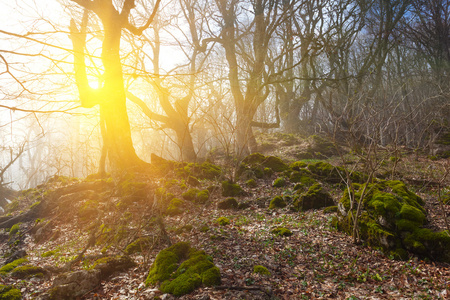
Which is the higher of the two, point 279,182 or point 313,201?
point 279,182

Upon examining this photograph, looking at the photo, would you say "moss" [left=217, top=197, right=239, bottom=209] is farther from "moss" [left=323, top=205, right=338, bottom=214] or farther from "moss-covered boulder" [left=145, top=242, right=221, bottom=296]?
"moss-covered boulder" [left=145, top=242, right=221, bottom=296]

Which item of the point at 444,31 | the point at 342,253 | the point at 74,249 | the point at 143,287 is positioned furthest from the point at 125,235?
the point at 444,31

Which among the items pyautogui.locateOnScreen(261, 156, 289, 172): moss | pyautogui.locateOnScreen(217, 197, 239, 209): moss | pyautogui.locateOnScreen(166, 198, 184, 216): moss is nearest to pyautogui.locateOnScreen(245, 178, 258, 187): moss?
pyautogui.locateOnScreen(261, 156, 289, 172): moss

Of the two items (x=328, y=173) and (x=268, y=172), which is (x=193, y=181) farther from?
(x=328, y=173)

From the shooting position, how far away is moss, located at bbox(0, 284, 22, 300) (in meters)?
3.32

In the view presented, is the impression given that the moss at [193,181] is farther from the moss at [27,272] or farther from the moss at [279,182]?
the moss at [27,272]

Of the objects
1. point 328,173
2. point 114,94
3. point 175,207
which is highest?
point 114,94

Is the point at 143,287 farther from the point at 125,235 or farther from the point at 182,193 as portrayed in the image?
the point at 182,193

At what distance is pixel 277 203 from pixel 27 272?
5.46m

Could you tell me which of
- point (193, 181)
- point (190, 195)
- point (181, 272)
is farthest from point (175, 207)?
point (181, 272)

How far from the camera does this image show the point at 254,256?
425cm

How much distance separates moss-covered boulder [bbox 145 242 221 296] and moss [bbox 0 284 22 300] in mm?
1736

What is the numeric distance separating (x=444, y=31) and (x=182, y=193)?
17934mm

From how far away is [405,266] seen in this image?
3709 millimetres
